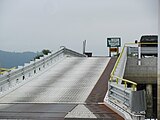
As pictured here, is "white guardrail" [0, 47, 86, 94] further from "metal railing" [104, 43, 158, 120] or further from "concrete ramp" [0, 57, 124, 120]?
"metal railing" [104, 43, 158, 120]

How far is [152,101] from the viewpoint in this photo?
2373cm

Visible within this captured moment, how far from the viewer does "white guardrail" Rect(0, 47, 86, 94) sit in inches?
550

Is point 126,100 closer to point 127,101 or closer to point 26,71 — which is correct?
point 127,101

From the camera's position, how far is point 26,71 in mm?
16844

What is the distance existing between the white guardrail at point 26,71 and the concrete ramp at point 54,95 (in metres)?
0.31

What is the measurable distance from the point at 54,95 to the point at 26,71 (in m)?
4.07

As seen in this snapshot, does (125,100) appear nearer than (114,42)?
Yes

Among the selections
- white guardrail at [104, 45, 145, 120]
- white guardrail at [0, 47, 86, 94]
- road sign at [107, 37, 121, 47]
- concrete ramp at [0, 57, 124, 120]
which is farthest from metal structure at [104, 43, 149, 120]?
road sign at [107, 37, 121, 47]

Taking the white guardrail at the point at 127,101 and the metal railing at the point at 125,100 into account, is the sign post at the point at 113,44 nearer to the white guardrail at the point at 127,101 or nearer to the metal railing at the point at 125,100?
the metal railing at the point at 125,100

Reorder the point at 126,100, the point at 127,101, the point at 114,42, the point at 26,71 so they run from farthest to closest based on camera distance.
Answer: the point at 114,42 < the point at 26,71 < the point at 126,100 < the point at 127,101

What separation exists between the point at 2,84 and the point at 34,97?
5.04ft

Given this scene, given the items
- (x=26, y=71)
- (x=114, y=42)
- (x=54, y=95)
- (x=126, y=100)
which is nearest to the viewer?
(x=126, y=100)

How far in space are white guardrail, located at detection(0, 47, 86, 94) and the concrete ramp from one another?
309mm

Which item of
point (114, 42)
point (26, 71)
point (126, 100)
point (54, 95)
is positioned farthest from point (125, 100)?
point (114, 42)
